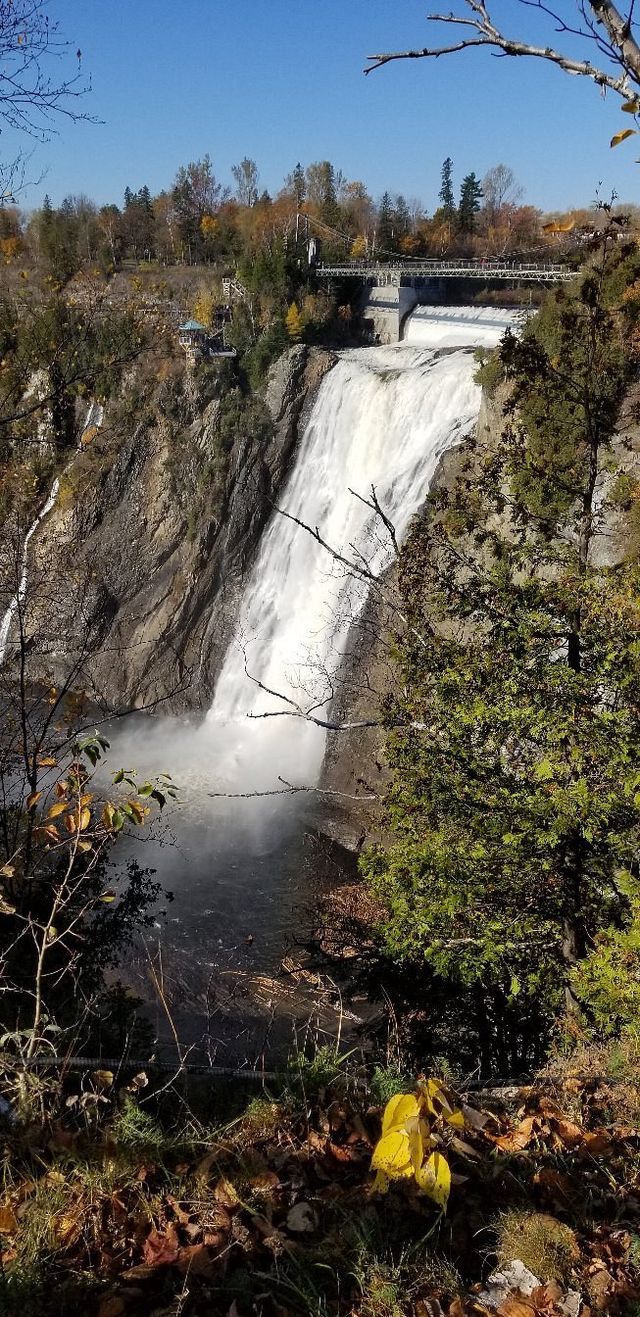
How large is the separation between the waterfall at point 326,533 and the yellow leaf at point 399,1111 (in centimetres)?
1426

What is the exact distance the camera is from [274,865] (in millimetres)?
15719

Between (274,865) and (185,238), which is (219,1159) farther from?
(185,238)

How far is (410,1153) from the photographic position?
10.1 feet

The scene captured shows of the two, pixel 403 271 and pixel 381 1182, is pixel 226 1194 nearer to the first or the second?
pixel 381 1182

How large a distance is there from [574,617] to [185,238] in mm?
50005

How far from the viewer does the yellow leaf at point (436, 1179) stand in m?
2.89

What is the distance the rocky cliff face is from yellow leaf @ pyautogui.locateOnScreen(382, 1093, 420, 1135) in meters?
21.2

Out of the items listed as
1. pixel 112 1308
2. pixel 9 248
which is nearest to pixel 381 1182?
pixel 112 1308

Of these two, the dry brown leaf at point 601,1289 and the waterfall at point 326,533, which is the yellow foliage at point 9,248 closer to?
the waterfall at point 326,533

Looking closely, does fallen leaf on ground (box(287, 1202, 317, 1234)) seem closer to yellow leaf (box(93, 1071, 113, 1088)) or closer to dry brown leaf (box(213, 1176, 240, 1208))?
dry brown leaf (box(213, 1176, 240, 1208))

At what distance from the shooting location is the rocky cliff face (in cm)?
2562

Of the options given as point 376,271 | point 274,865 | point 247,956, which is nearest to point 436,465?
point 274,865

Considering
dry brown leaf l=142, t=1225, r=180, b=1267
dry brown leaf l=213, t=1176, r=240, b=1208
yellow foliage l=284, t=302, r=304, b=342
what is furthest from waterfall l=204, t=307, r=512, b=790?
dry brown leaf l=142, t=1225, r=180, b=1267

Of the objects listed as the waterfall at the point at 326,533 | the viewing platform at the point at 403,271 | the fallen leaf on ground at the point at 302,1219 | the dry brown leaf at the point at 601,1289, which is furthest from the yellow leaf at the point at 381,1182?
the viewing platform at the point at 403,271
